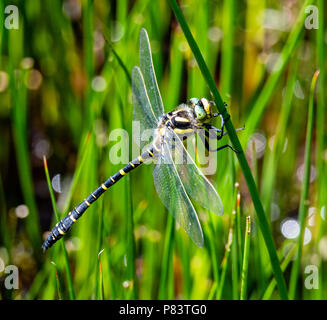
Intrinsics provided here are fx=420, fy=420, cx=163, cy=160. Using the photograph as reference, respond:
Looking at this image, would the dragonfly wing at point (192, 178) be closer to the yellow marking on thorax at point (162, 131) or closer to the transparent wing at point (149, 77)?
the yellow marking on thorax at point (162, 131)

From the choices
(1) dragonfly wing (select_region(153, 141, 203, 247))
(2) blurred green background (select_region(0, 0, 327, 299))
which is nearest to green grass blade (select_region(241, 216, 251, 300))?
(2) blurred green background (select_region(0, 0, 327, 299))

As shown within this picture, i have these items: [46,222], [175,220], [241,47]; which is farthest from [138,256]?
[241,47]

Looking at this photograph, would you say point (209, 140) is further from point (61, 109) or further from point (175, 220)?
point (61, 109)

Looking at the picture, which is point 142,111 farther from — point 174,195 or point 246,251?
point 246,251

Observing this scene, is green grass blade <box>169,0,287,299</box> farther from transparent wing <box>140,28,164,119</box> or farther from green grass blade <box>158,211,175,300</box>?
transparent wing <box>140,28,164,119</box>
